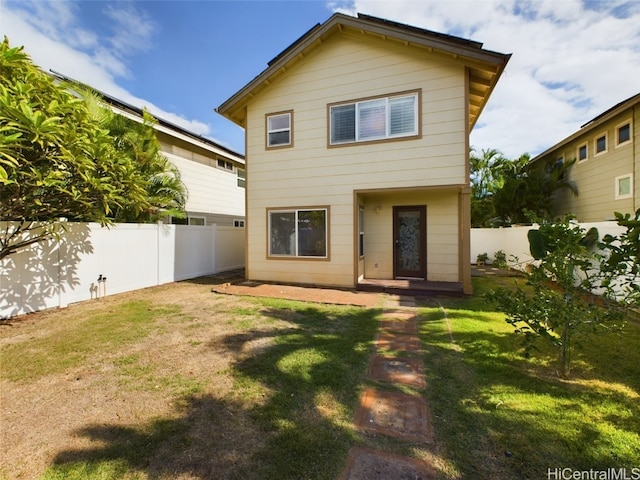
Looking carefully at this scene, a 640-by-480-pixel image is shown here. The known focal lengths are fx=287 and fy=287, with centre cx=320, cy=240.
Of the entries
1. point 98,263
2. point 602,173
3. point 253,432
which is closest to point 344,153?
point 98,263

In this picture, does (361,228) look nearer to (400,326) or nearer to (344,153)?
(344,153)

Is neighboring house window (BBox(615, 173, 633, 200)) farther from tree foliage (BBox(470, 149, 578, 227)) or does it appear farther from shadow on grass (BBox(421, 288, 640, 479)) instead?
shadow on grass (BBox(421, 288, 640, 479))

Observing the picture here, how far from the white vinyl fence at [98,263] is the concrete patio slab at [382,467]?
7.25 metres

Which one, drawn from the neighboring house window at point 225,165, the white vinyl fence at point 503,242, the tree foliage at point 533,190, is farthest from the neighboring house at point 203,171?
Answer: the tree foliage at point 533,190

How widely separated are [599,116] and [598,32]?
15.4 ft

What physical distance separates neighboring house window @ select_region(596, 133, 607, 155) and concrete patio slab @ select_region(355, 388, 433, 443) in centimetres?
1447

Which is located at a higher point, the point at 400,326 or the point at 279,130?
the point at 279,130

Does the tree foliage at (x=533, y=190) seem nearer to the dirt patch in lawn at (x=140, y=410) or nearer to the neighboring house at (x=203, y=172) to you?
the neighboring house at (x=203, y=172)

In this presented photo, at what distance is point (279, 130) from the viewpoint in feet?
30.6

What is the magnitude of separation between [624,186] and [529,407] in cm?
1238

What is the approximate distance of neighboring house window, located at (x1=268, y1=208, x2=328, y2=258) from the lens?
883 cm

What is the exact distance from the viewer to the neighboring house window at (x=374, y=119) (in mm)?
7887

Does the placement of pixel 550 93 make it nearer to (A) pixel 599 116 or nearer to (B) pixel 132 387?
(A) pixel 599 116

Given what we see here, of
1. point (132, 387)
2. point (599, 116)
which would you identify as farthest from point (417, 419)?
Answer: point (599, 116)
